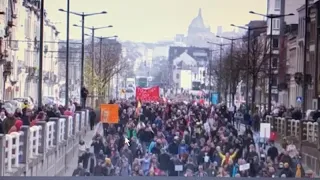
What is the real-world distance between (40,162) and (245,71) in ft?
8.60

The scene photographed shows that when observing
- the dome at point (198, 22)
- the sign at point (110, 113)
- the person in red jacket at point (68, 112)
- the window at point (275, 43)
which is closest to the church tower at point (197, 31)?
the dome at point (198, 22)

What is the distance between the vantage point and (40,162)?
7730 millimetres

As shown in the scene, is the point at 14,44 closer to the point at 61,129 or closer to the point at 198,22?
the point at 61,129

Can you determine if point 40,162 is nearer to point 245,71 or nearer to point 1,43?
point 1,43

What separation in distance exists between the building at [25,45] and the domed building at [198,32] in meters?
1.03

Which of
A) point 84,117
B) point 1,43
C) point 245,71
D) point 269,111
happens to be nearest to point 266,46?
point 245,71

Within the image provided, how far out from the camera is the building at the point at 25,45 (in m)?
8.07

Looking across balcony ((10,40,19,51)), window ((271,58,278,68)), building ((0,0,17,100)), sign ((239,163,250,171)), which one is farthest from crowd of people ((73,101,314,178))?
balcony ((10,40,19,51))

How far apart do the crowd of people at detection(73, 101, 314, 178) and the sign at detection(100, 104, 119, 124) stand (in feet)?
0.14

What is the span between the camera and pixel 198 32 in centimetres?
775

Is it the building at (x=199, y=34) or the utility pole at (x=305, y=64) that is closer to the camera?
the building at (x=199, y=34)

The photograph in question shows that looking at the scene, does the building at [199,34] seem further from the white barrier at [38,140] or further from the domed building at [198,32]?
the white barrier at [38,140]

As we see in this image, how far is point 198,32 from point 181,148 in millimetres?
1403

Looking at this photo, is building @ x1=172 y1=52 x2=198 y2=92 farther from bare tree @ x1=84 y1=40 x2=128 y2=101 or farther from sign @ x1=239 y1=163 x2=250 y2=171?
sign @ x1=239 y1=163 x2=250 y2=171
